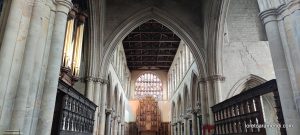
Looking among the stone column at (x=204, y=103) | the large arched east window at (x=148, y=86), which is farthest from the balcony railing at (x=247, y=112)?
the large arched east window at (x=148, y=86)

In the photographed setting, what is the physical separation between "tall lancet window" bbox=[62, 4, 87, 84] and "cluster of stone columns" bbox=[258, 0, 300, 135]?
5.61 metres

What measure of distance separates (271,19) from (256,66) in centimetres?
868

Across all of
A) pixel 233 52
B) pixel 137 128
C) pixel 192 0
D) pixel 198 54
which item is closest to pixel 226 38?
pixel 233 52

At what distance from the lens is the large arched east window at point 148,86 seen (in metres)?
30.5

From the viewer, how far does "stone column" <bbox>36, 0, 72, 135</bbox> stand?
4.38 metres

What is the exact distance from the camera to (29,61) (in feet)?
13.9

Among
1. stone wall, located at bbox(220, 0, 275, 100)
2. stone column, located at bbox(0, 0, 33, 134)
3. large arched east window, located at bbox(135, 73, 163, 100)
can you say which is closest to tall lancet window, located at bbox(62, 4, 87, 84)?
stone column, located at bbox(0, 0, 33, 134)

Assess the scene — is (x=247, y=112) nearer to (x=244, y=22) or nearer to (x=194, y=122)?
(x=244, y=22)

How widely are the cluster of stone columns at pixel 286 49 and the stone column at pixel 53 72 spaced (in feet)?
15.3

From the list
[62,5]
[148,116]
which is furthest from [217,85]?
[148,116]

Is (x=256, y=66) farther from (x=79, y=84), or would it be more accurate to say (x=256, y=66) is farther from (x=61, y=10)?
(x=61, y=10)

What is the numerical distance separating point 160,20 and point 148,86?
18017 mm

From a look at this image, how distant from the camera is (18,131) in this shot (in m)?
3.80

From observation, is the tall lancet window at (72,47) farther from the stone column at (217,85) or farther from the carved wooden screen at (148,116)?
the carved wooden screen at (148,116)
